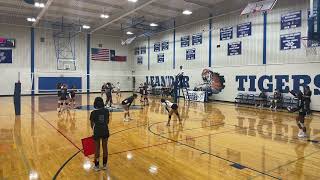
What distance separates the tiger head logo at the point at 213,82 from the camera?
19062 millimetres

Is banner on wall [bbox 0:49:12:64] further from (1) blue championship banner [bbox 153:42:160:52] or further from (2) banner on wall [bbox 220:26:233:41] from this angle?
(2) banner on wall [bbox 220:26:233:41]

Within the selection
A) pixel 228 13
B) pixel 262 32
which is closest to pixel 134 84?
pixel 228 13

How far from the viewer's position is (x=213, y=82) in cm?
1941

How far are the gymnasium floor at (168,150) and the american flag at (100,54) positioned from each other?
18.5 m

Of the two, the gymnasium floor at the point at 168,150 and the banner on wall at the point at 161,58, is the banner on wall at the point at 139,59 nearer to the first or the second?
the banner on wall at the point at 161,58

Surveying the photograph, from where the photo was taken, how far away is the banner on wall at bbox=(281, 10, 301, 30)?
1430cm

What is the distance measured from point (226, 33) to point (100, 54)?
49.5ft

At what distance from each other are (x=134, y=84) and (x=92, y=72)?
4.87m

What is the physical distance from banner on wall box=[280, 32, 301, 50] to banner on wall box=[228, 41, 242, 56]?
10.1 feet

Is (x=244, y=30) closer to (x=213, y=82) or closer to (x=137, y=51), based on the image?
(x=213, y=82)

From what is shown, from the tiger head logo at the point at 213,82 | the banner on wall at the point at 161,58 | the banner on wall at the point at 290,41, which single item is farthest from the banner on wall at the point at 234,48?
the banner on wall at the point at 161,58

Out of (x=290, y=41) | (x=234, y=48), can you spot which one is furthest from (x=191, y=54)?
(x=290, y=41)

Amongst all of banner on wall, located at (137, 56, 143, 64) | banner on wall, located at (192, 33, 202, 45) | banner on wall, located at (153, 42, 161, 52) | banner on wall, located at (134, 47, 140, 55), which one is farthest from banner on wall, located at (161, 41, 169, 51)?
banner on wall, located at (134, 47, 140, 55)

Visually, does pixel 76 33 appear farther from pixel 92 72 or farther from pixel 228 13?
pixel 228 13
